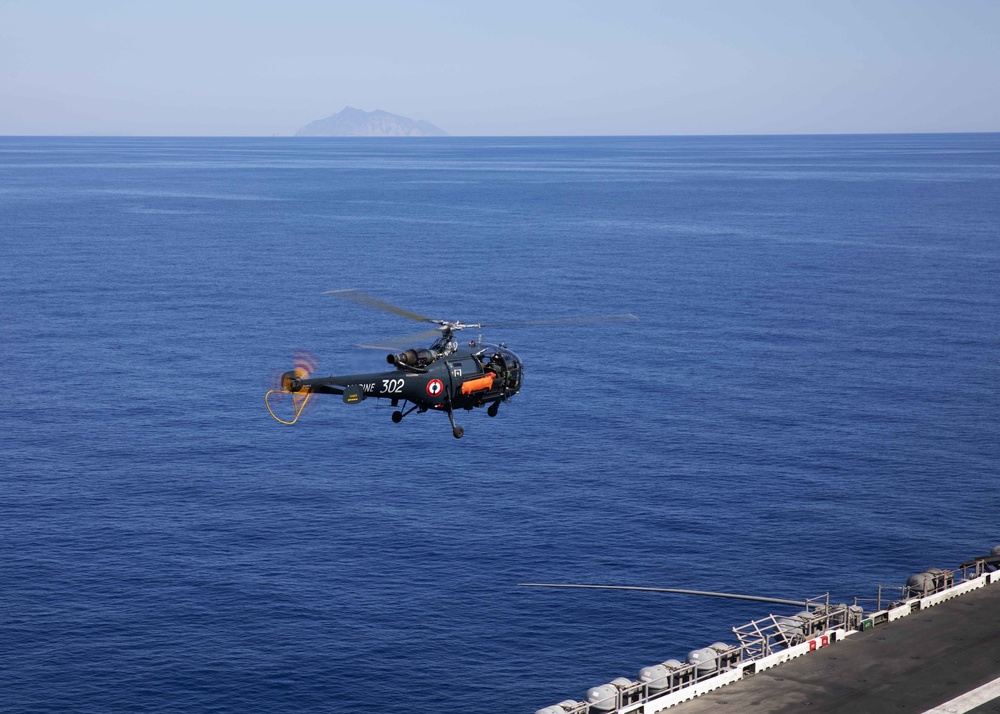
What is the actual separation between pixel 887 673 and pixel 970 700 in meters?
4.67

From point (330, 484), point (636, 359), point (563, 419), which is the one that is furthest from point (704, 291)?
point (330, 484)

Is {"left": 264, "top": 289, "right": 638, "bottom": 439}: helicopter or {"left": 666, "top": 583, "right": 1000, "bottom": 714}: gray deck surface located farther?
{"left": 264, "top": 289, "right": 638, "bottom": 439}: helicopter

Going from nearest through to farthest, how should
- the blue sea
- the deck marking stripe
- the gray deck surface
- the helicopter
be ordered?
the deck marking stripe < the gray deck surface < the helicopter < the blue sea

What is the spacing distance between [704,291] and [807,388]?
201 feet

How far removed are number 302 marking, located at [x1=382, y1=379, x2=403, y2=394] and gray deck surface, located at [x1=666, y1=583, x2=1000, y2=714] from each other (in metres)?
19.7

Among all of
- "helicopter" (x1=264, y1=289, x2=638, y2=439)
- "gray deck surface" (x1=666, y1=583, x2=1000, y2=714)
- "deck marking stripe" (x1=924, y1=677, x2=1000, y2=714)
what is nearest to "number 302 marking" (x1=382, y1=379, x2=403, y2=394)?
"helicopter" (x1=264, y1=289, x2=638, y2=439)

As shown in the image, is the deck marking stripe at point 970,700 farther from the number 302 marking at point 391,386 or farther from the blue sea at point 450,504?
the number 302 marking at point 391,386

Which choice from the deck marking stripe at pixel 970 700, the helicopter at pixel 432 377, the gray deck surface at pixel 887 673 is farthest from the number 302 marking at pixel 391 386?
the deck marking stripe at pixel 970 700

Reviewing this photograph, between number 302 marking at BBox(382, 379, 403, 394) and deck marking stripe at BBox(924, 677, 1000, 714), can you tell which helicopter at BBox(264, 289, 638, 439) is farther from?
deck marking stripe at BBox(924, 677, 1000, 714)

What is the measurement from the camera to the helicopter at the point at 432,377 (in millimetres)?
53656

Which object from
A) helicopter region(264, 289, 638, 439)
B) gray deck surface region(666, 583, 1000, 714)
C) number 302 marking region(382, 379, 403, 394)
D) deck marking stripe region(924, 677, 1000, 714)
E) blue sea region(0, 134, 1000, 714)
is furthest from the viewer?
blue sea region(0, 134, 1000, 714)

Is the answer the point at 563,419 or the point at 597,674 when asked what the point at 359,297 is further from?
the point at 563,419

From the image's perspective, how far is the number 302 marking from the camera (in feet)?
182

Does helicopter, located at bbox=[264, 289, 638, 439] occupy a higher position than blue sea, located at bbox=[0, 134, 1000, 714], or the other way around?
helicopter, located at bbox=[264, 289, 638, 439]
